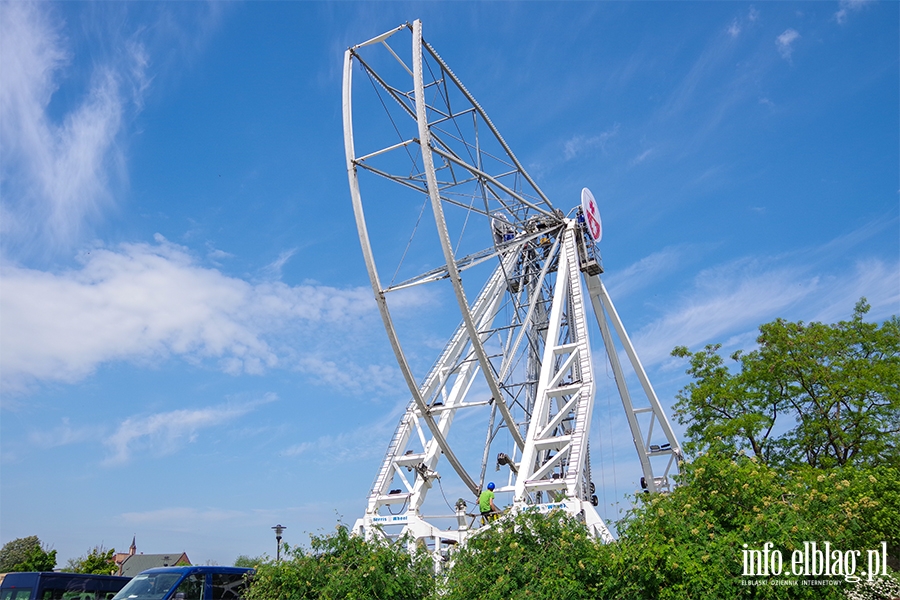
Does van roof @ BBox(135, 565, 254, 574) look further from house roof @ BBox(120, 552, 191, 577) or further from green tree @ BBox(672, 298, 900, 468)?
house roof @ BBox(120, 552, 191, 577)

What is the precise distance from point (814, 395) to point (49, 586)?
975 inches

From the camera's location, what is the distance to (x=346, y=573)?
1191 centimetres

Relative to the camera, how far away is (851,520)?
12.1m

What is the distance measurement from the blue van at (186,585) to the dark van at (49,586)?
4334 millimetres

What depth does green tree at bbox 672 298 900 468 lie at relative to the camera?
2480 centimetres

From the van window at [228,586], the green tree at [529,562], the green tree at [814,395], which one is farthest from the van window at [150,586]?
the green tree at [814,395]

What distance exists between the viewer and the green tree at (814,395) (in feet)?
81.4

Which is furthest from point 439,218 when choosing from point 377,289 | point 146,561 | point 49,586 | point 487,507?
point 146,561

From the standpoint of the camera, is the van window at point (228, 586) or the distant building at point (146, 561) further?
the distant building at point (146, 561)

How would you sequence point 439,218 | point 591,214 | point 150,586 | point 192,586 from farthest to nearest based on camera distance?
point 591,214 < point 439,218 < point 192,586 < point 150,586

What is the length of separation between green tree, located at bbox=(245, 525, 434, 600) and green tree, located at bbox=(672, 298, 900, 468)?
50.8 ft

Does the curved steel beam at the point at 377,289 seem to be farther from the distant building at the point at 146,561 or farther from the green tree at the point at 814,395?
the distant building at the point at 146,561

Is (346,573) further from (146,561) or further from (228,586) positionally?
(146,561)

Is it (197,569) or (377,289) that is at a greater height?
(377,289)
